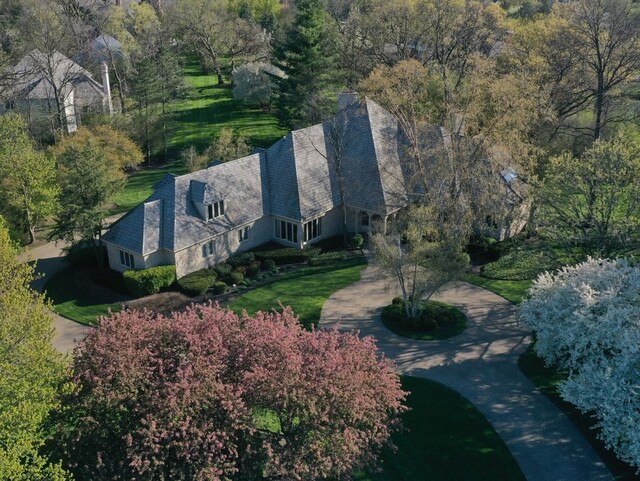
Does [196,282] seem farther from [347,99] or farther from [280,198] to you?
[347,99]

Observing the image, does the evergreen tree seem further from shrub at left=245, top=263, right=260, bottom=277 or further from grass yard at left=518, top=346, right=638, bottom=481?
grass yard at left=518, top=346, right=638, bottom=481

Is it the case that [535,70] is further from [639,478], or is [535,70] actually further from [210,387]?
[210,387]

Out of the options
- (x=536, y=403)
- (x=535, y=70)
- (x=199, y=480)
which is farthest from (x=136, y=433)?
(x=535, y=70)

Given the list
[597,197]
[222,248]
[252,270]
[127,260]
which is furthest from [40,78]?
[597,197]

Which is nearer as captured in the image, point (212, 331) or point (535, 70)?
point (212, 331)

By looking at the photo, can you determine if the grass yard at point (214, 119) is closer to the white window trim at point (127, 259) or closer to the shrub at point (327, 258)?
the shrub at point (327, 258)

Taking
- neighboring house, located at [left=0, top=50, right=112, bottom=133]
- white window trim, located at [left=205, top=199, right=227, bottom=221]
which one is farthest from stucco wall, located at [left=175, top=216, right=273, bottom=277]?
neighboring house, located at [left=0, top=50, right=112, bottom=133]
